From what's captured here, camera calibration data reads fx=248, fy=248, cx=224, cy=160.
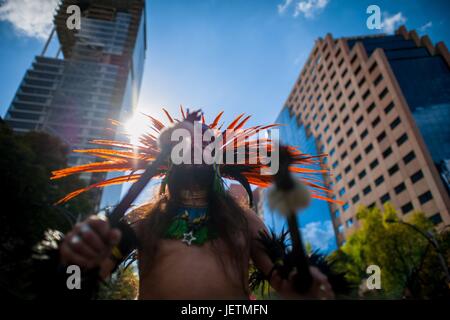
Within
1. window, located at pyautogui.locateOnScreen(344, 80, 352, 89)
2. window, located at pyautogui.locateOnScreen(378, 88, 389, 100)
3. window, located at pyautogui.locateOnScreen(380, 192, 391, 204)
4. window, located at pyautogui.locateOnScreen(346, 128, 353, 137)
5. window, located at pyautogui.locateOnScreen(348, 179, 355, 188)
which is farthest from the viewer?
window, located at pyautogui.locateOnScreen(344, 80, 352, 89)

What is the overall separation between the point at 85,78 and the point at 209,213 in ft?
269

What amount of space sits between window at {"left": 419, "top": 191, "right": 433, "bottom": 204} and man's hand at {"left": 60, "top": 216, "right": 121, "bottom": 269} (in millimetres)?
33242

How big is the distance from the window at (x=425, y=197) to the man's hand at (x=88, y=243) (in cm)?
3324

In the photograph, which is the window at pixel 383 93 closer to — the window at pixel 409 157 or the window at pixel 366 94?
the window at pixel 366 94

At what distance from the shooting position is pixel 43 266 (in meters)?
1.00

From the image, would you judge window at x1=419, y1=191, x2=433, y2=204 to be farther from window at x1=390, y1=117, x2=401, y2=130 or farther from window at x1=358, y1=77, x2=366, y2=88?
window at x1=358, y1=77, x2=366, y2=88

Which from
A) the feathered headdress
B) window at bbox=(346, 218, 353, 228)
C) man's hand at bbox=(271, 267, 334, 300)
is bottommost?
man's hand at bbox=(271, 267, 334, 300)

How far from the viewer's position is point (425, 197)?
26.5 m

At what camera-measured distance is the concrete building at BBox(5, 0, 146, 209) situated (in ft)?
206

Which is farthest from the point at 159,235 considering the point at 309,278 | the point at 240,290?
the point at 309,278

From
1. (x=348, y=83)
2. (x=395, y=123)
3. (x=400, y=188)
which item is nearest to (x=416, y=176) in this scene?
(x=400, y=188)

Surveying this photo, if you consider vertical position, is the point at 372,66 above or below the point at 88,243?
above

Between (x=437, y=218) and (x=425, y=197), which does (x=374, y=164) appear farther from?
(x=437, y=218)

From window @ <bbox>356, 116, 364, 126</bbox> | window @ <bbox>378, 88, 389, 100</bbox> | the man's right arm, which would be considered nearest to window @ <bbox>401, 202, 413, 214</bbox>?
window @ <bbox>356, 116, 364, 126</bbox>
